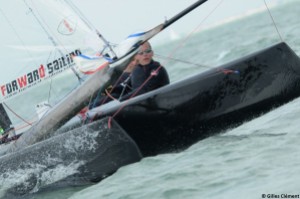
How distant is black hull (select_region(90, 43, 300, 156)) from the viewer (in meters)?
5.83

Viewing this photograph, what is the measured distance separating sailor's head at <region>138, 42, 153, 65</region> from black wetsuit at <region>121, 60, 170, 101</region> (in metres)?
0.04

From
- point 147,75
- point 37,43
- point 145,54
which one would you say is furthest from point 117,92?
point 37,43

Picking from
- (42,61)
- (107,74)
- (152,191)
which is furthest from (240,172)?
(42,61)

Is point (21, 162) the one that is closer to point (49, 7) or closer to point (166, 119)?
point (166, 119)

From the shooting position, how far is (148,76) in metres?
6.35

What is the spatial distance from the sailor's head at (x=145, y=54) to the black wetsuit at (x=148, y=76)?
0.14ft

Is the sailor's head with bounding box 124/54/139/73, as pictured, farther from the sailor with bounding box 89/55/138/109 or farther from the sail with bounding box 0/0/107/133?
the sail with bounding box 0/0/107/133

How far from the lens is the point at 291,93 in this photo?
5.95m

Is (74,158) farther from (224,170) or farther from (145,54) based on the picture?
(224,170)

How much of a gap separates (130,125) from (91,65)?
59cm

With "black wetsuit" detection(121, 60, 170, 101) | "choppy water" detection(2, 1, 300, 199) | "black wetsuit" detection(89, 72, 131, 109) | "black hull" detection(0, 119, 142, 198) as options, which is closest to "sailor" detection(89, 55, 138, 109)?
"black wetsuit" detection(89, 72, 131, 109)

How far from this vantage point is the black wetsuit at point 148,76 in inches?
248

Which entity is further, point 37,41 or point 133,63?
point 37,41

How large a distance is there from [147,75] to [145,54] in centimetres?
20
